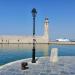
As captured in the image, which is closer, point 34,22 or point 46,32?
point 34,22

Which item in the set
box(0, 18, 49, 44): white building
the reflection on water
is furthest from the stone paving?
box(0, 18, 49, 44): white building

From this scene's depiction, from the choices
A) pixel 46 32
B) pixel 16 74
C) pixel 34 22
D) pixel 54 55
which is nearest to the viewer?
pixel 16 74

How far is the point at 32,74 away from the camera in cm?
1174

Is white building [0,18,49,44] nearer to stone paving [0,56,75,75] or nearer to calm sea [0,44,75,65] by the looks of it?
calm sea [0,44,75,65]

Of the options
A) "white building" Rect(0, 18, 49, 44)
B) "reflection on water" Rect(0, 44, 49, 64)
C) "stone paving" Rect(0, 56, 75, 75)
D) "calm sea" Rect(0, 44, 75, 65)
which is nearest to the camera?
"stone paving" Rect(0, 56, 75, 75)

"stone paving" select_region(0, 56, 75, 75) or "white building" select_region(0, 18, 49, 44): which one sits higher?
"white building" select_region(0, 18, 49, 44)

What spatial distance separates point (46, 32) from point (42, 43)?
5.59 meters

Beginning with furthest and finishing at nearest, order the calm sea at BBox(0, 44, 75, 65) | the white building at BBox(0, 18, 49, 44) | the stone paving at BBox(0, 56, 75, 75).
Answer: the white building at BBox(0, 18, 49, 44)
the calm sea at BBox(0, 44, 75, 65)
the stone paving at BBox(0, 56, 75, 75)

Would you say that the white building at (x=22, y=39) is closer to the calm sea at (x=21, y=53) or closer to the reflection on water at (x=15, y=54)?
the calm sea at (x=21, y=53)

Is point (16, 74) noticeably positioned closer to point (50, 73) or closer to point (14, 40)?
point (50, 73)

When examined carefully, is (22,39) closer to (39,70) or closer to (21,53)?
(21,53)

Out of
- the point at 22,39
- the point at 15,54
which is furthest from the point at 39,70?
the point at 22,39

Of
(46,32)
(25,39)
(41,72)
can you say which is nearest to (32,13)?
(41,72)

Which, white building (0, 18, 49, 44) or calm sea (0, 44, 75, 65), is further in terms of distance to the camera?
white building (0, 18, 49, 44)
